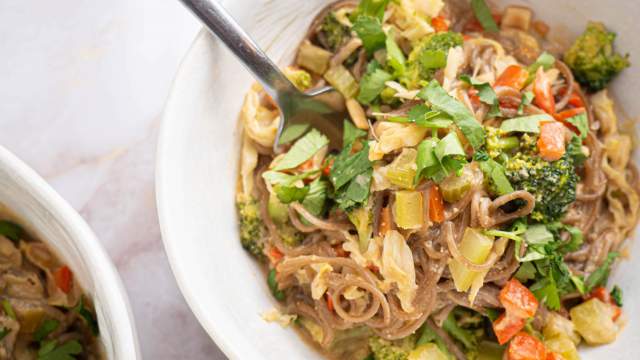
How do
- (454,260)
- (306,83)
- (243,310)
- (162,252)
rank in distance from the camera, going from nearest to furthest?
(454,260) < (243,310) < (306,83) < (162,252)

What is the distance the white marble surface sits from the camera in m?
3.73

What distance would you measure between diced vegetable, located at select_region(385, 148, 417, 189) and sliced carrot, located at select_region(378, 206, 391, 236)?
0.13 meters

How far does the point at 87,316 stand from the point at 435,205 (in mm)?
1442

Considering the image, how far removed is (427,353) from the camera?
122 inches

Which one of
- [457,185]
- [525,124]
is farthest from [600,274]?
[457,185]

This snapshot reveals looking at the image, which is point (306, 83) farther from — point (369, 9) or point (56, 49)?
point (56, 49)

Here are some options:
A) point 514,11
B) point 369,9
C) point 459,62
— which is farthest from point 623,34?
point 369,9

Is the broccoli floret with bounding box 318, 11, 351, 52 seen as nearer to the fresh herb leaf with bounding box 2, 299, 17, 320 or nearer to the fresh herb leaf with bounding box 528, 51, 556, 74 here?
the fresh herb leaf with bounding box 528, 51, 556, 74

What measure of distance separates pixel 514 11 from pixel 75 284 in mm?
2206

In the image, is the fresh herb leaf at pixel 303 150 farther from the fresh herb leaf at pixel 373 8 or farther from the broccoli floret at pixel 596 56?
the broccoli floret at pixel 596 56

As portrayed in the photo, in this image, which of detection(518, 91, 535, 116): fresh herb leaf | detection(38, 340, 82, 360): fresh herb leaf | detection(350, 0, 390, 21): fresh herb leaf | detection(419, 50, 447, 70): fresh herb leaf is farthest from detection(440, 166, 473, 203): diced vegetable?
detection(38, 340, 82, 360): fresh herb leaf

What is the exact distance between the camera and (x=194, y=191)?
312cm

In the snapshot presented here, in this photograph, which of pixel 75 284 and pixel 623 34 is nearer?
pixel 75 284

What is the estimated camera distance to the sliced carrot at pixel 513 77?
126 inches
